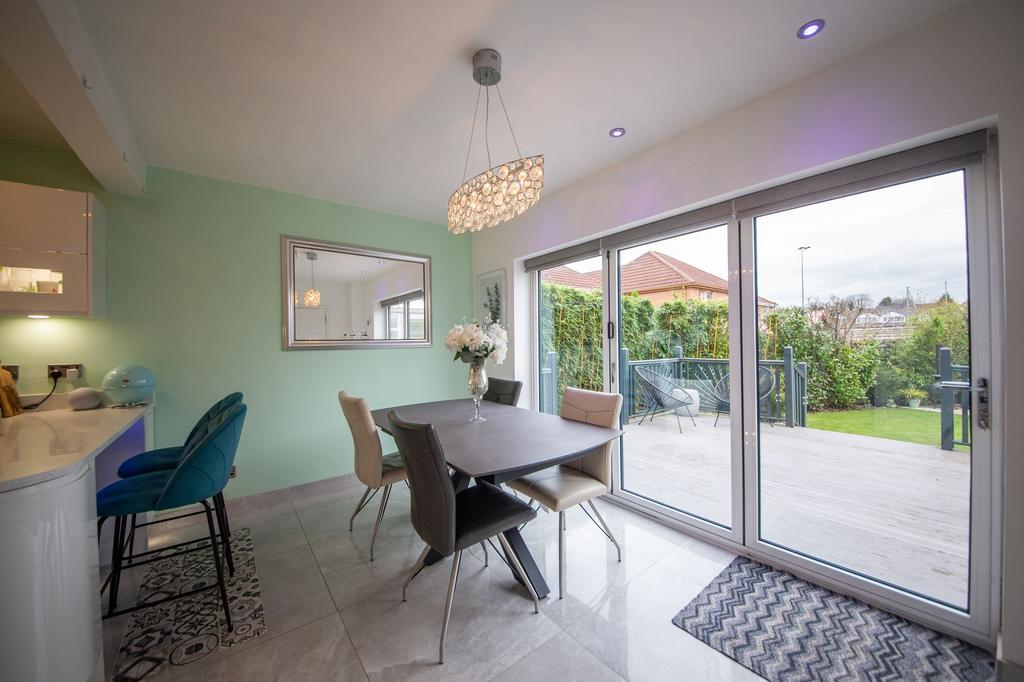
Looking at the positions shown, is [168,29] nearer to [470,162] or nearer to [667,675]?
[470,162]

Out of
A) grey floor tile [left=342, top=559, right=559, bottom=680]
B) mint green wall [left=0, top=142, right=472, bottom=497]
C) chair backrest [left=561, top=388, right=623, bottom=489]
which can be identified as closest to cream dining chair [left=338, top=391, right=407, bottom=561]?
grey floor tile [left=342, top=559, right=559, bottom=680]

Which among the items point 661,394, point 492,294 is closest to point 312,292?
point 492,294

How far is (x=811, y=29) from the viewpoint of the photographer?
158cm

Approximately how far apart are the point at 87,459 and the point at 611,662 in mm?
2129

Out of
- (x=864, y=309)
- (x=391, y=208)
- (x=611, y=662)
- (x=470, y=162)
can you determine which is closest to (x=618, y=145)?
(x=470, y=162)

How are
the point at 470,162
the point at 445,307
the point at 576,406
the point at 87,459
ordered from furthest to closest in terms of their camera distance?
the point at 445,307 → the point at 470,162 → the point at 576,406 → the point at 87,459

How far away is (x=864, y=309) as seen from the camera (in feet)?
6.24

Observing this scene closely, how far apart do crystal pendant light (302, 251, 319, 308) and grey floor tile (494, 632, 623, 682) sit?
3.02m

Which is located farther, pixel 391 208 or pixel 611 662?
pixel 391 208

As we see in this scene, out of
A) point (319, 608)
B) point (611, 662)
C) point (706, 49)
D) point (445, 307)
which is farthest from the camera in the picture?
point (445, 307)

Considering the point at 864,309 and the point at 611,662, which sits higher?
the point at 864,309

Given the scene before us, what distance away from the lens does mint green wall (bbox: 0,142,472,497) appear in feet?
8.47

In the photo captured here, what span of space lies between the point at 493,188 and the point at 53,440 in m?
2.18

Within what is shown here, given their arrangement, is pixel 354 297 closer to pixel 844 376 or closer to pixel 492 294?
pixel 492 294
